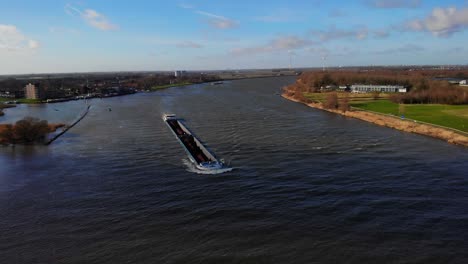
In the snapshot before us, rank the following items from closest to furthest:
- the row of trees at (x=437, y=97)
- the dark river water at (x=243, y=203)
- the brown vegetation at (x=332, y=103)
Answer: the dark river water at (x=243, y=203)
the row of trees at (x=437, y=97)
the brown vegetation at (x=332, y=103)

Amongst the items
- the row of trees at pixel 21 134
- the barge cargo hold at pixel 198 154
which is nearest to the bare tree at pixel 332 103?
the barge cargo hold at pixel 198 154

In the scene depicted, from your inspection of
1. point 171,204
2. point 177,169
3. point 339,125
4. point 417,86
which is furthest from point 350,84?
point 171,204

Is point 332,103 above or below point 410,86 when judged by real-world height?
below

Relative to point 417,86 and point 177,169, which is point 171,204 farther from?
point 417,86

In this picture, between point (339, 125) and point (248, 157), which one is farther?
point (339, 125)

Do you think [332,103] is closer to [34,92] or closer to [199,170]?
[199,170]

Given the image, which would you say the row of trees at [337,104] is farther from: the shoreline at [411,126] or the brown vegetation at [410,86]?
the brown vegetation at [410,86]

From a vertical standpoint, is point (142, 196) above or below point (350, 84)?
below

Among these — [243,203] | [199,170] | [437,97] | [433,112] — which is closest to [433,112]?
[433,112]

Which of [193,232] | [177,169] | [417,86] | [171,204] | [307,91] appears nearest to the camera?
[193,232]
